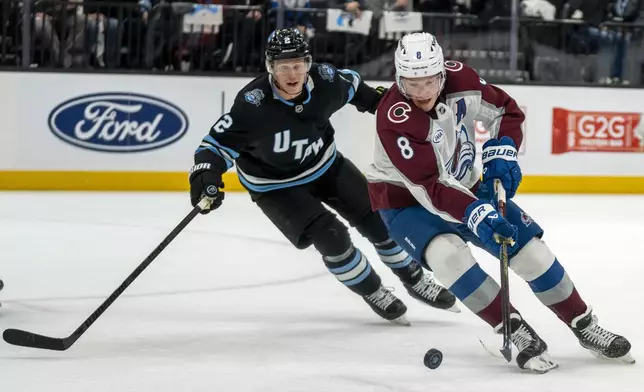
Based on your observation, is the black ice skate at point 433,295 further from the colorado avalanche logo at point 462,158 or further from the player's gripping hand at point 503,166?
the player's gripping hand at point 503,166

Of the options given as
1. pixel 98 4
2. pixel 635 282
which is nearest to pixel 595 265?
pixel 635 282

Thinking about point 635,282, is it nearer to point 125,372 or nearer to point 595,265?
point 595,265

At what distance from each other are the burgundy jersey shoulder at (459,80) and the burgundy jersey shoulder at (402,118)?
18cm

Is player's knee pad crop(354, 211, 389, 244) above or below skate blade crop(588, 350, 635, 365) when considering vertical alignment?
above

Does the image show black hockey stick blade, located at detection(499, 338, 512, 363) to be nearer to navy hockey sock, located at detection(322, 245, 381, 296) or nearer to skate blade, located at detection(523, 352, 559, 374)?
skate blade, located at detection(523, 352, 559, 374)

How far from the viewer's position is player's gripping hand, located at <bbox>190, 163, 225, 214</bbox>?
3.56m

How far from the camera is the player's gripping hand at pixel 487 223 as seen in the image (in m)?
3.00

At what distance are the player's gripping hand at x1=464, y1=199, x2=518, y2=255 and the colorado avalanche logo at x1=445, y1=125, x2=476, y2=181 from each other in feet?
0.97

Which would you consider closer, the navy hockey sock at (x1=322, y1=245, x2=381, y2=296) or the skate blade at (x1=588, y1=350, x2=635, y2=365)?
the skate blade at (x1=588, y1=350, x2=635, y2=365)

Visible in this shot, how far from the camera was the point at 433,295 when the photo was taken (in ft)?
13.1

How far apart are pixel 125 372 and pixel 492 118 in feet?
4.80

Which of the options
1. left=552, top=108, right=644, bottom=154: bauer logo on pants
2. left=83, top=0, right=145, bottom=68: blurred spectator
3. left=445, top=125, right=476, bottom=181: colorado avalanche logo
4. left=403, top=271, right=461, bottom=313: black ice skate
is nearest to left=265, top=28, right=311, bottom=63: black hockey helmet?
left=445, top=125, right=476, bottom=181: colorado avalanche logo

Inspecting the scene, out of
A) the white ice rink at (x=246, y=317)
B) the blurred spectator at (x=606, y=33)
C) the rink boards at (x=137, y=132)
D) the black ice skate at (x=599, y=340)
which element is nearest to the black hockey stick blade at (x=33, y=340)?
the white ice rink at (x=246, y=317)

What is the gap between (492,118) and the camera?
11.5 feet
